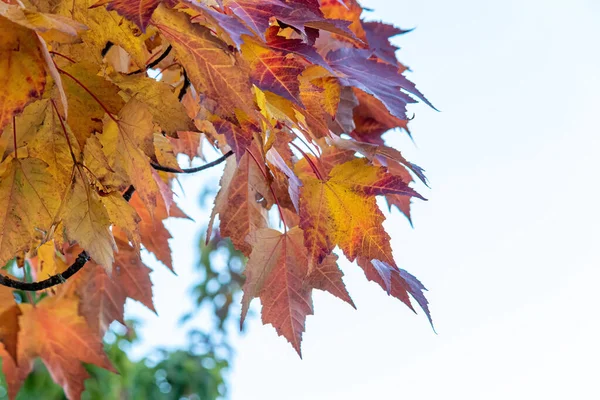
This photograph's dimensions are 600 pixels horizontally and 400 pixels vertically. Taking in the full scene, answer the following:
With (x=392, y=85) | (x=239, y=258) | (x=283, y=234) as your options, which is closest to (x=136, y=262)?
(x=283, y=234)

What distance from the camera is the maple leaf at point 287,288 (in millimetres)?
618

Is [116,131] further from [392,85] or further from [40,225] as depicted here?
[392,85]

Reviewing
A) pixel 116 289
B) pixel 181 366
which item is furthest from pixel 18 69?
pixel 181 366

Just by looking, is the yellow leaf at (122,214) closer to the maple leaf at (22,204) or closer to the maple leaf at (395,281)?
the maple leaf at (22,204)

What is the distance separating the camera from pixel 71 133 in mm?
502

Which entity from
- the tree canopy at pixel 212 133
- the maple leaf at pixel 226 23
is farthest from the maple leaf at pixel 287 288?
the maple leaf at pixel 226 23

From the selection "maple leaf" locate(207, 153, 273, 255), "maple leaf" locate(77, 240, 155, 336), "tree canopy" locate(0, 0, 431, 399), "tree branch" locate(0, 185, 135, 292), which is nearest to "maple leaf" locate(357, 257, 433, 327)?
"tree canopy" locate(0, 0, 431, 399)

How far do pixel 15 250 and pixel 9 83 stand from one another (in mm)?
136

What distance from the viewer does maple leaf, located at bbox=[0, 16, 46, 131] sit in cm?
39

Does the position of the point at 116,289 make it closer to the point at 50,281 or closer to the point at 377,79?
the point at 50,281

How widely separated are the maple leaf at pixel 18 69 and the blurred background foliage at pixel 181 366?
162 cm

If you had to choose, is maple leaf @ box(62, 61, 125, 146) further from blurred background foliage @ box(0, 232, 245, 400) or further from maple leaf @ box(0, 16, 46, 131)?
blurred background foliage @ box(0, 232, 245, 400)

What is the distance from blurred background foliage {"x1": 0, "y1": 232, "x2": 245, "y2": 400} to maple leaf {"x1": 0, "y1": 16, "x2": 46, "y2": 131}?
162 centimetres

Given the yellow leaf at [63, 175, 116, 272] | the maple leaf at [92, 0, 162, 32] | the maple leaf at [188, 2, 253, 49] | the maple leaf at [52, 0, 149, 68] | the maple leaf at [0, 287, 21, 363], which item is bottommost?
the yellow leaf at [63, 175, 116, 272]
